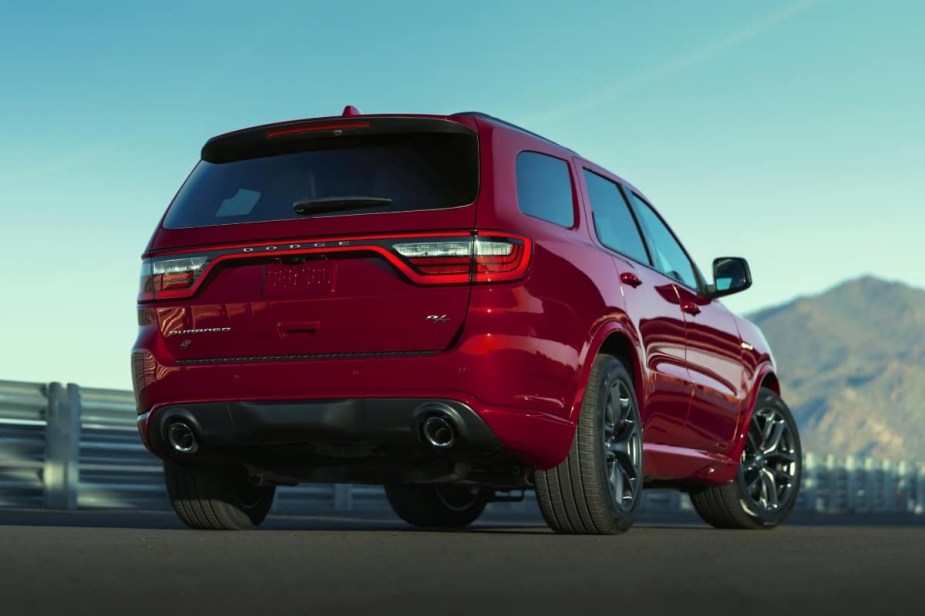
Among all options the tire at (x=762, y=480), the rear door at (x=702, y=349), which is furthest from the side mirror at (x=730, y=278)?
the tire at (x=762, y=480)

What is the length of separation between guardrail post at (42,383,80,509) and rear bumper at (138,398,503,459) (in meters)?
7.16

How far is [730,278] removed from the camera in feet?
30.5

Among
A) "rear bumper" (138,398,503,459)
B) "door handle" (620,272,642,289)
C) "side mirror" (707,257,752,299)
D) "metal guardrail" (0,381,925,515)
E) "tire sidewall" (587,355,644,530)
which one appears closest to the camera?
"rear bumper" (138,398,503,459)

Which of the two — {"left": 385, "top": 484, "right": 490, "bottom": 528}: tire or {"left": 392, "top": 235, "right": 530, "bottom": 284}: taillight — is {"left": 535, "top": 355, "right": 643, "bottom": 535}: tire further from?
{"left": 385, "top": 484, "right": 490, "bottom": 528}: tire

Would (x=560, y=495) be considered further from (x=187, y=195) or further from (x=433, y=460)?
(x=187, y=195)

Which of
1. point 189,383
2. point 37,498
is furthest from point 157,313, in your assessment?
point 37,498

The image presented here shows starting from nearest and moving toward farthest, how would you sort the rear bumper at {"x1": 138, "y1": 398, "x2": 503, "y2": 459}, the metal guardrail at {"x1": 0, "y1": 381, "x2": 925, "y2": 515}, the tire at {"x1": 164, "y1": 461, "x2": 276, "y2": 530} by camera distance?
the rear bumper at {"x1": 138, "y1": 398, "x2": 503, "y2": 459} → the tire at {"x1": 164, "y1": 461, "x2": 276, "y2": 530} → the metal guardrail at {"x1": 0, "y1": 381, "x2": 925, "y2": 515}

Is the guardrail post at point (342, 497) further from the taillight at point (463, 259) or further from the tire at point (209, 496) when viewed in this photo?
the taillight at point (463, 259)

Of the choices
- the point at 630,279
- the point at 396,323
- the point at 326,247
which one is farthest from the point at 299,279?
the point at 630,279

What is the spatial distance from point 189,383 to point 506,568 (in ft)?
7.48

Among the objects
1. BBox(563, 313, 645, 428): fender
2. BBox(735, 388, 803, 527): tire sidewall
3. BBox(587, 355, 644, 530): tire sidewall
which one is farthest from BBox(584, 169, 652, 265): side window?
BBox(735, 388, 803, 527): tire sidewall

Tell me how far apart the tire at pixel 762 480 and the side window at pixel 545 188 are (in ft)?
9.13

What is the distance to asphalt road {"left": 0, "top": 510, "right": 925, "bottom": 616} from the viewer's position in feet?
13.9

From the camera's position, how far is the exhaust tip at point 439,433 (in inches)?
257
